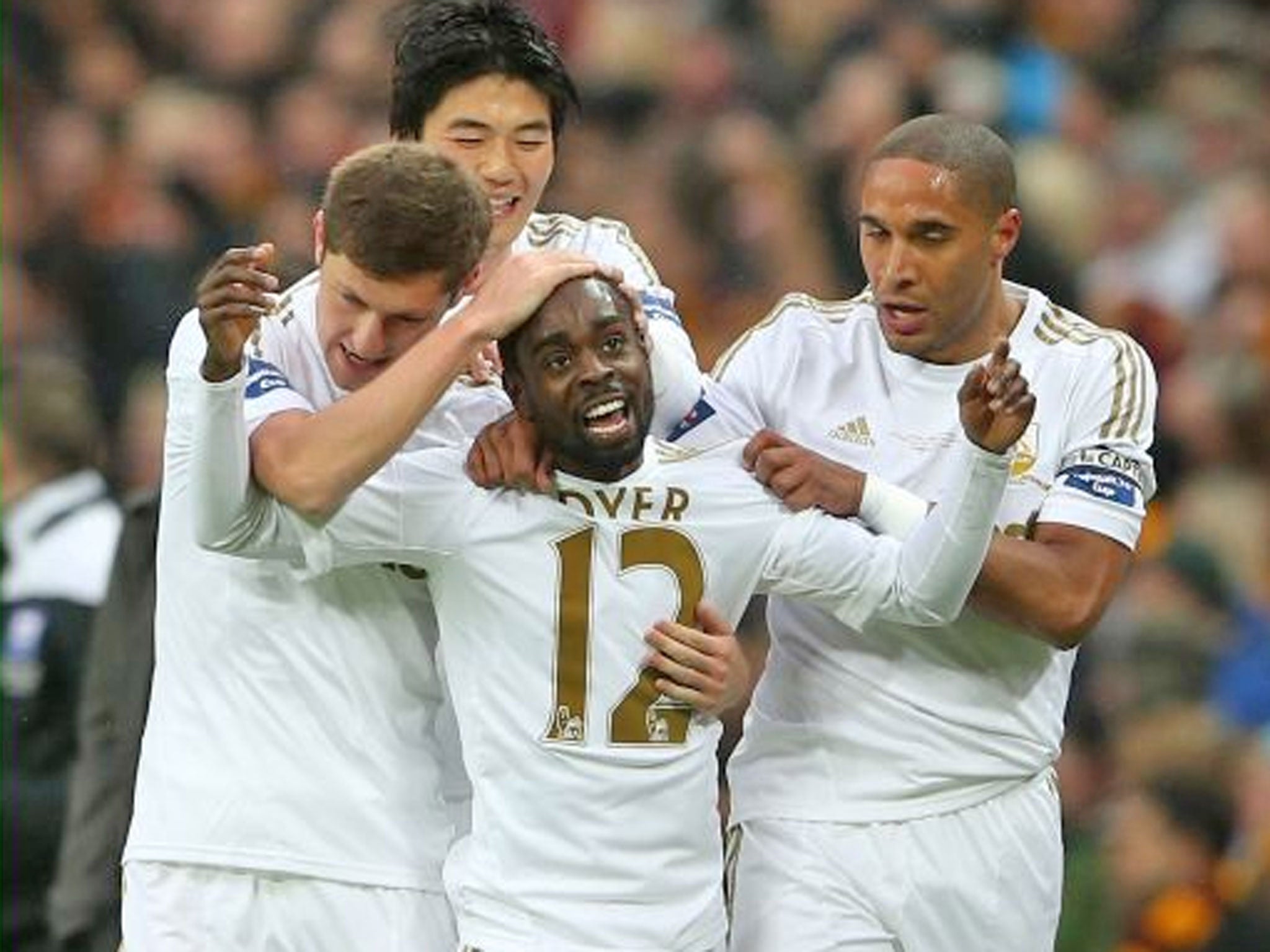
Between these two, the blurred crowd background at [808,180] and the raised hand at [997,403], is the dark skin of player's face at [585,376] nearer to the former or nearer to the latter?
the raised hand at [997,403]

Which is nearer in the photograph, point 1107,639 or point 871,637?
point 871,637

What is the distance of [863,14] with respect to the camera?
11.9 m

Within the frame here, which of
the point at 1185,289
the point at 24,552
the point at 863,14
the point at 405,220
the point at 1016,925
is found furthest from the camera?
the point at 863,14

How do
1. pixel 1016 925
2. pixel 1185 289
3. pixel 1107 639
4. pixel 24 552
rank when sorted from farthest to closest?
pixel 1185 289, pixel 1107 639, pixel 24 552, pixel 1016 925

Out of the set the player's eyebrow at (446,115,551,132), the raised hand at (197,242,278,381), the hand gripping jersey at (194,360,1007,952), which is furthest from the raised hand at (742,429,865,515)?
the raised hand at (197,242,278,381)

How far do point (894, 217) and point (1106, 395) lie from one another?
0.49m

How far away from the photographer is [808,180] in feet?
36.9

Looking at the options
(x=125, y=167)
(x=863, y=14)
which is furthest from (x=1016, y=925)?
(x=125, y=167)

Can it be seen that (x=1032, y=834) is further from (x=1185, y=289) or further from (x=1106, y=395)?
(x=1185, y=289)

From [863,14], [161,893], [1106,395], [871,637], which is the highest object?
[863,14]

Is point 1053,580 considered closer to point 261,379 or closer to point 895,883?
point 895,883

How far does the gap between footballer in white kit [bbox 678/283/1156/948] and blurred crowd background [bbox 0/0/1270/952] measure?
2.94m

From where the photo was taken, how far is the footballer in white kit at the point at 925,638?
569 cm

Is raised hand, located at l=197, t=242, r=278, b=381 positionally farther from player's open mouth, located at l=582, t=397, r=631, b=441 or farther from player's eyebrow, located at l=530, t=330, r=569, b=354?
player's open mouth, located at l=582, t=397, r=631, b=441
